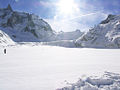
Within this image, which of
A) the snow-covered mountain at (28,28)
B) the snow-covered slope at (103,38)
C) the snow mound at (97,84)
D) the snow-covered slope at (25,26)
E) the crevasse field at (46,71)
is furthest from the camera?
the snow-covered slope at (25,26)

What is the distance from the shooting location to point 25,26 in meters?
139

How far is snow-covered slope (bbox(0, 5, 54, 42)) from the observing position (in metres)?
131

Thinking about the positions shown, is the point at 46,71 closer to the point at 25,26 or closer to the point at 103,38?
the point at 103,38

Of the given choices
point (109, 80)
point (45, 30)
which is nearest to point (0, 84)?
point (109, 80)

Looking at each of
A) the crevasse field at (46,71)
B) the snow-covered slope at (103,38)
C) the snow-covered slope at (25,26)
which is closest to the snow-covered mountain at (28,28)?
the snow-covered slope at (25,26)

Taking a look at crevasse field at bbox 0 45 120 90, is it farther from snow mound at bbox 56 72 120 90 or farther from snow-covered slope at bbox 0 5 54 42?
snow-covered slope at bbox 0 5 54 42

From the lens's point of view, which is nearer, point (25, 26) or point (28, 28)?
point (28, 28)

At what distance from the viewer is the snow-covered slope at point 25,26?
130625 millimetres

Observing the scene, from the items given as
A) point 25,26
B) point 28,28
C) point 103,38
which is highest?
point 25,26

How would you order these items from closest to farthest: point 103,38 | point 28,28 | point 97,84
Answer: point 97,84 < point 103,38 < point 28,28

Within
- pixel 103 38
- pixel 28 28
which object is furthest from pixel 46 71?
pixel 28 28

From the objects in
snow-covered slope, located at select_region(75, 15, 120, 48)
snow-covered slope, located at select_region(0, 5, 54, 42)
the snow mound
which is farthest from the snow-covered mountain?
the snow mound

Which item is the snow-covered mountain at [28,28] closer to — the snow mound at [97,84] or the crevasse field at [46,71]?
the crevasse field at [46,71]

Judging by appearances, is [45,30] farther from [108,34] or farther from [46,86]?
[46,86]
